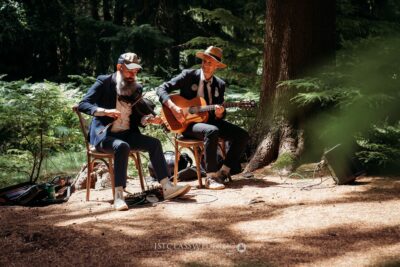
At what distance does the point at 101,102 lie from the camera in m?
5.65

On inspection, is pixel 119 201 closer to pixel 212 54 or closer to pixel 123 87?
pixel 123 87

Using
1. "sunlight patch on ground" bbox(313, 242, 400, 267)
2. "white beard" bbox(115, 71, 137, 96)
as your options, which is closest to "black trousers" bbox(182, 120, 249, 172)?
"white beard" bbox(115, 71, 137, 96)

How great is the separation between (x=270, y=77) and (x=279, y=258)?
3.98 metres

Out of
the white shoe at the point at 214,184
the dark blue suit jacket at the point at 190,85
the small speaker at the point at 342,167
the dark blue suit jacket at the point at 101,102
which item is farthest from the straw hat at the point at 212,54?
the small speaker at the point at 342,167

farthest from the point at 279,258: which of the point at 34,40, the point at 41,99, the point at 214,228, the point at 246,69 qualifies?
the point at 34,40

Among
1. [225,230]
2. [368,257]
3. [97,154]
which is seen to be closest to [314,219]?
[225,230]

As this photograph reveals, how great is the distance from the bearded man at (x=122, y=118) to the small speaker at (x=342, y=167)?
1.68 metres

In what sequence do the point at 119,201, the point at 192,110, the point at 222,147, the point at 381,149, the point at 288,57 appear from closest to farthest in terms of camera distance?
the point at 119,201 < the point at 381,149 < the point at 192,110 < the point at 288,57 < the point at 222,147

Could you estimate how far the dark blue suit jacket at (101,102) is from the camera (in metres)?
5.47

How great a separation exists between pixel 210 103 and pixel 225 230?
2632mm

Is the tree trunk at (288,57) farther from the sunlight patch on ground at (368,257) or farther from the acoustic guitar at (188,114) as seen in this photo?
the sunlight patch on ground at (368,257)

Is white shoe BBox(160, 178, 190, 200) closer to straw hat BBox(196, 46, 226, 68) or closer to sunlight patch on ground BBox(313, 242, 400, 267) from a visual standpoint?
straw hat BBox(196, 46, 226, 68)

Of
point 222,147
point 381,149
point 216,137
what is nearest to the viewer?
point 381,149

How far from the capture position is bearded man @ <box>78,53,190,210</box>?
5375 millimetres
